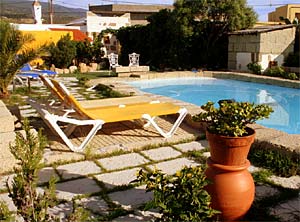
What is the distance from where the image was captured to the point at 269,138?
441 cm

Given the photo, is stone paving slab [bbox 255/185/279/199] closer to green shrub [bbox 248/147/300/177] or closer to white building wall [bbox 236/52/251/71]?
green shrub [bbox 248/147/300/177]

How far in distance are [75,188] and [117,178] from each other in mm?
478

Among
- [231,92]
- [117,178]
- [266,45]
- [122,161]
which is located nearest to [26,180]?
[117,178]

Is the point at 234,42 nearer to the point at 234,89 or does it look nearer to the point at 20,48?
the point at 234,89

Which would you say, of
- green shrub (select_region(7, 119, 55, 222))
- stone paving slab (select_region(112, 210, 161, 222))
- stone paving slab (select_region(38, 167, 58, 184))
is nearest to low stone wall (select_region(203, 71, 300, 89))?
stone paving slab (select_region(38, 167, 58, 184))

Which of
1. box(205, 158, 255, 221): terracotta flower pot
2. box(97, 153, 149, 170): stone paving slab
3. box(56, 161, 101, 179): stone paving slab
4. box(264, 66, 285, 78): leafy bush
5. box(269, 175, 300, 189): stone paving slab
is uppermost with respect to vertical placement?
box(264, 66, 285, 78): leafy bush

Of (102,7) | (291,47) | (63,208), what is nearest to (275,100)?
(291,47)

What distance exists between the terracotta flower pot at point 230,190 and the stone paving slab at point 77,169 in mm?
1638

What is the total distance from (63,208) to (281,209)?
1.95 m

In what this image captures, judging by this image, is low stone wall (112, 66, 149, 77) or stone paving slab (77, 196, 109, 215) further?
low stone wall (112, 66, 149, 77)

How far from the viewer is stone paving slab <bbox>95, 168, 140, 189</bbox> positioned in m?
3.58

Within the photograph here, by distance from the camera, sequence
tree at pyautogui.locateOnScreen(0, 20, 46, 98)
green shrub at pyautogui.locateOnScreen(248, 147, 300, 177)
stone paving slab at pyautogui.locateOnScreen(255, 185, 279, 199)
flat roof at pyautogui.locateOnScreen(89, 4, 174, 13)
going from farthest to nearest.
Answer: flat roof at pyautogui.locateOnScreen(89, 4, 174, 13)
tree at pyautogui.locateOnScreen(0, 20, 46, 98)
green shrub at pyautogui.locateOnScreen(248, 147, 300, 177)
stone paving slab at pyautogui.locateOnScreen(255, 185, 279, 199)

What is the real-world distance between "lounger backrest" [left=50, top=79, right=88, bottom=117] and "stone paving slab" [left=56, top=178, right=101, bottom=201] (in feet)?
4.08

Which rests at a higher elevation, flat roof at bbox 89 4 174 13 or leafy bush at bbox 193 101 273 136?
flat roof at bbox 89 4 174 13
